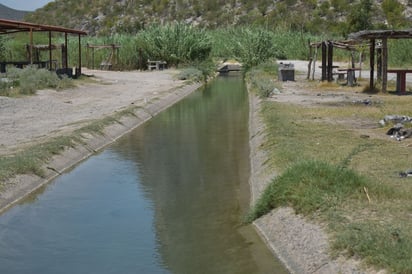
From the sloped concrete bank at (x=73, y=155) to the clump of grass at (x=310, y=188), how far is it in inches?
171

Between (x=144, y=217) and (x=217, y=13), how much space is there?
314ft

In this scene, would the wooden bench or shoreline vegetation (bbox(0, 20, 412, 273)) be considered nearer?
shoreline vegetation (bbox(0, 20, 412, 273))

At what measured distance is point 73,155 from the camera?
50.3 ft

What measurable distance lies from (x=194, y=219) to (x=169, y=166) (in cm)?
409

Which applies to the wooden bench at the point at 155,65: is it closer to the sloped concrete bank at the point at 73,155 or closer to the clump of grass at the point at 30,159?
A: the sloped concrete bank at the point at 73,155

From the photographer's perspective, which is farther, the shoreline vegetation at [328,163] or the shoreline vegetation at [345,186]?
the shoreline vegetation at [328,163]

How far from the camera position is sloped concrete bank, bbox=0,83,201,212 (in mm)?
11789

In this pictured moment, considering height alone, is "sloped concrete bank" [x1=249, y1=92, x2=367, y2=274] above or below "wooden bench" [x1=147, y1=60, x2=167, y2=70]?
below

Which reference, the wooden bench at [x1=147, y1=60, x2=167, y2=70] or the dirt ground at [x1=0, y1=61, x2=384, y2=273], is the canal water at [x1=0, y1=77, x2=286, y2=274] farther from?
the wooden bench at [x1=147, y1=60, x2=167, y2=70]

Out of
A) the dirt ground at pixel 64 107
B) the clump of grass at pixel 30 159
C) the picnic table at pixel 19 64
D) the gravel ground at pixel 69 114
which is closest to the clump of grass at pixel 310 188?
the gravel ground at pixel 69 114

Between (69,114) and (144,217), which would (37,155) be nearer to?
(144,217)

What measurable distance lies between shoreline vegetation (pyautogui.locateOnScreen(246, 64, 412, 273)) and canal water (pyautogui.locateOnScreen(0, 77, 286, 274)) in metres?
0.71

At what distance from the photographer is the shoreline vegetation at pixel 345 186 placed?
7.39 metres

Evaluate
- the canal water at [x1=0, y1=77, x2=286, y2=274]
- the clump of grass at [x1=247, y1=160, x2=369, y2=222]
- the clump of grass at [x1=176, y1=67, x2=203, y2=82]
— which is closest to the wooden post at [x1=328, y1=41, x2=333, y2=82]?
the clump of grass at [x1=176, y1=67, x2=203, y2=82]
